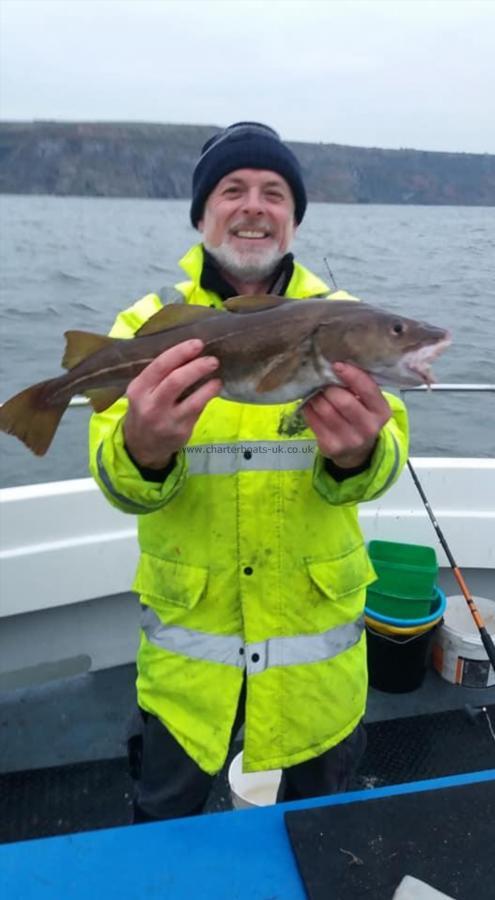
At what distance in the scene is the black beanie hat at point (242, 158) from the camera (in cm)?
258

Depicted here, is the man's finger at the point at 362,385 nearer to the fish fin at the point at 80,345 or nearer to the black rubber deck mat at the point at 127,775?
the fish fin at the point at 80,345

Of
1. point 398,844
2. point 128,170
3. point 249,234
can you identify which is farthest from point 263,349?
point 128,170

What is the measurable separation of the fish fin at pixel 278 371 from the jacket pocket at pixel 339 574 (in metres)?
0.62

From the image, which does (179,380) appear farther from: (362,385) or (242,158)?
(242,158)

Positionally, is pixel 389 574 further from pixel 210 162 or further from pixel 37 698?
pixel 210 162

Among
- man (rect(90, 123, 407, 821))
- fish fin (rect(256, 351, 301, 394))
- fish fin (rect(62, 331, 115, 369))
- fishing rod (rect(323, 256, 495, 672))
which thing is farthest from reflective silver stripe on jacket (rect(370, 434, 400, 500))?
fish fin (rect(62, 331, 115, 369))

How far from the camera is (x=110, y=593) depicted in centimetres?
402

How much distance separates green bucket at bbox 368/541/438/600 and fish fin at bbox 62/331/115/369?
2.44 m

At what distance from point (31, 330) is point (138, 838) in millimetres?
13642

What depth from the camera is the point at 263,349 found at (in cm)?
204

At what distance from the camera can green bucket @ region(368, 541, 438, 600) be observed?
4074 millimetres

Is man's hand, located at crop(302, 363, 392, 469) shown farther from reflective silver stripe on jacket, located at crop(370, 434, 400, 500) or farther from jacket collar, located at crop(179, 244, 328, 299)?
jacket collar, located at crop(179, 244, 328, 299)

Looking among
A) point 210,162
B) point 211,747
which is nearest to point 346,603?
point 211,747

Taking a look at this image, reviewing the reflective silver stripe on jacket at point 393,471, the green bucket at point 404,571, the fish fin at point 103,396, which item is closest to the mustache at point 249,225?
the fish fin at point 103,396
